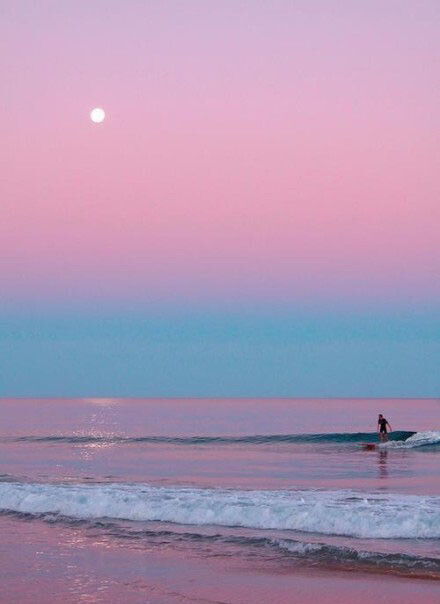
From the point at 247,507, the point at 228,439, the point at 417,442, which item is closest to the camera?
the point at 247,507

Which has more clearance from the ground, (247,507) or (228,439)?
(228,439)

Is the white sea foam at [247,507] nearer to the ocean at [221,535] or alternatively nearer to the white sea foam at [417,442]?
the ocean at [221,535]

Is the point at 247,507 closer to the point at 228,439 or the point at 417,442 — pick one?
the point at 417,442

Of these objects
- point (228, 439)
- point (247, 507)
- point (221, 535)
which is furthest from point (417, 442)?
point (221, 535)

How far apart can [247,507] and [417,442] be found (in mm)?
27612

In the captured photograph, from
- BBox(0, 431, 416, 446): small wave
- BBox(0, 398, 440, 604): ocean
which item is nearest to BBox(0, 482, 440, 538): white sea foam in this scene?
BBox(0, 398, 440, 604): ocean

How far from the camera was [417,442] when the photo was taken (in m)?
45.4

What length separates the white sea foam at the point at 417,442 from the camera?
4438cm

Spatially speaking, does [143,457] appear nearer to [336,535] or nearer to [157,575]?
[336,535]

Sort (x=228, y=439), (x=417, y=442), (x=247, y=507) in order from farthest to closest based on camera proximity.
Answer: (x=228, y=439) < (x=417, y=442) < (x=247, y=507)

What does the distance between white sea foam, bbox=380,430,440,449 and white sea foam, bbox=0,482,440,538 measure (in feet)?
72.1

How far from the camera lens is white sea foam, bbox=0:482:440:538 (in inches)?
707

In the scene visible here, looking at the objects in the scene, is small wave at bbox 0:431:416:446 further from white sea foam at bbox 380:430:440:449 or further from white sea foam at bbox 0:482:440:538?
white sea foam at bbox 0:482:440:538

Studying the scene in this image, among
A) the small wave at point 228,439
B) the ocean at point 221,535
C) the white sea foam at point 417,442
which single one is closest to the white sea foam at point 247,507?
the ocean at point 221,535
